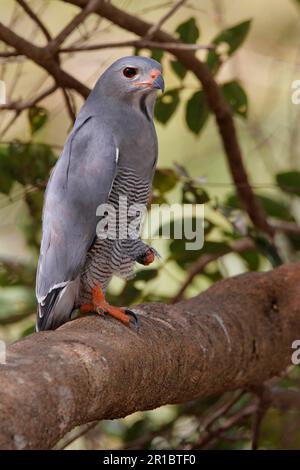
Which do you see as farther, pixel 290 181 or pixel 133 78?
pixel 290 181

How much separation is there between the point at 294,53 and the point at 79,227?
391cm

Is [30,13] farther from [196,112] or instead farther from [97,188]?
[196,112]

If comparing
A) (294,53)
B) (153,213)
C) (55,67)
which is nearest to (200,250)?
(153,213)

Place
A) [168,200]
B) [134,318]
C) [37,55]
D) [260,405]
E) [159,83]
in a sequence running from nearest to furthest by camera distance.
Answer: [134,318] → [159,83] → [37,55] → [260,405] → [168,200]

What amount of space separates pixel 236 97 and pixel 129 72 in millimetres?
976

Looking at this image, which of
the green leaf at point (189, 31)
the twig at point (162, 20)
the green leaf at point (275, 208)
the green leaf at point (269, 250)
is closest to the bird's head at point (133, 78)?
the twig at point (162, 20)

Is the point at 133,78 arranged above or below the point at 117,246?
above

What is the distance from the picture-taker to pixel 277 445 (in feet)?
13.6

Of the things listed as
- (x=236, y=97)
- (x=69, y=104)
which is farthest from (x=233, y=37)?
(x=69, y=104)

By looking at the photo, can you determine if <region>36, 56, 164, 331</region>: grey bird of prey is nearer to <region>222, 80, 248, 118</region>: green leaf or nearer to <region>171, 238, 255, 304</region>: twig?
<region>171, 238, 255, 304</region>: twig

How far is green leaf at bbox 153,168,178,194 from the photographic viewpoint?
3838 mm

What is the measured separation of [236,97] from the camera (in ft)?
13.7

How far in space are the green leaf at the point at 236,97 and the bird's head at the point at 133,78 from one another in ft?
2.79

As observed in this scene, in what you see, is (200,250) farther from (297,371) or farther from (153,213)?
(297,371)
